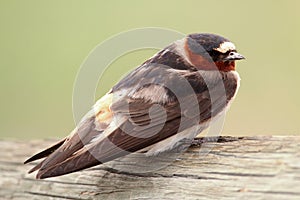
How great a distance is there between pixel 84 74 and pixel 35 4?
5.58m

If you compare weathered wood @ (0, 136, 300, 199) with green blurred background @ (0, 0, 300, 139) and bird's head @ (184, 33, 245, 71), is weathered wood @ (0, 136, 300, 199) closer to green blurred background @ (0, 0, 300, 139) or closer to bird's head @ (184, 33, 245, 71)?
bird's head @ (184, 33, 245, 71)

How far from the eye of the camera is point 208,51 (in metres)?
3.11

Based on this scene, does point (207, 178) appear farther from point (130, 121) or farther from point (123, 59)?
point (123, 59)

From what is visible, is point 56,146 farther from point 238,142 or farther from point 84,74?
point 238,142

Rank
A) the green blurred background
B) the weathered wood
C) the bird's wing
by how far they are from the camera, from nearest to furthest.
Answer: the weathered wood, the bird's wing, the green blurred background

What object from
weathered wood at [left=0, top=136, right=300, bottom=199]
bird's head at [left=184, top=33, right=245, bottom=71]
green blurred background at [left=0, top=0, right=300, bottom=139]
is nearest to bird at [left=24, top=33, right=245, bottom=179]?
bird's head at [left=184, top=33, right=245, bottom=71]

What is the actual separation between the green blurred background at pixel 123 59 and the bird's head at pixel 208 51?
68.6 inches

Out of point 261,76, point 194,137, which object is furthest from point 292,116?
point 194,137

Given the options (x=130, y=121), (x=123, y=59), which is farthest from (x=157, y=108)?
(x=123, y=59)

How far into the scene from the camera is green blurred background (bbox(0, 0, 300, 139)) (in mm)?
5664

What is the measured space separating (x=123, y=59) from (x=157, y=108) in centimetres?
229

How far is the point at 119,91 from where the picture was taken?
2936mm

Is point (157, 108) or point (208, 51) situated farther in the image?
point (208, 51)

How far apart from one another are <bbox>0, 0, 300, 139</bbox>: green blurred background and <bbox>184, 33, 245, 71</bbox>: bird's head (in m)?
1.74
